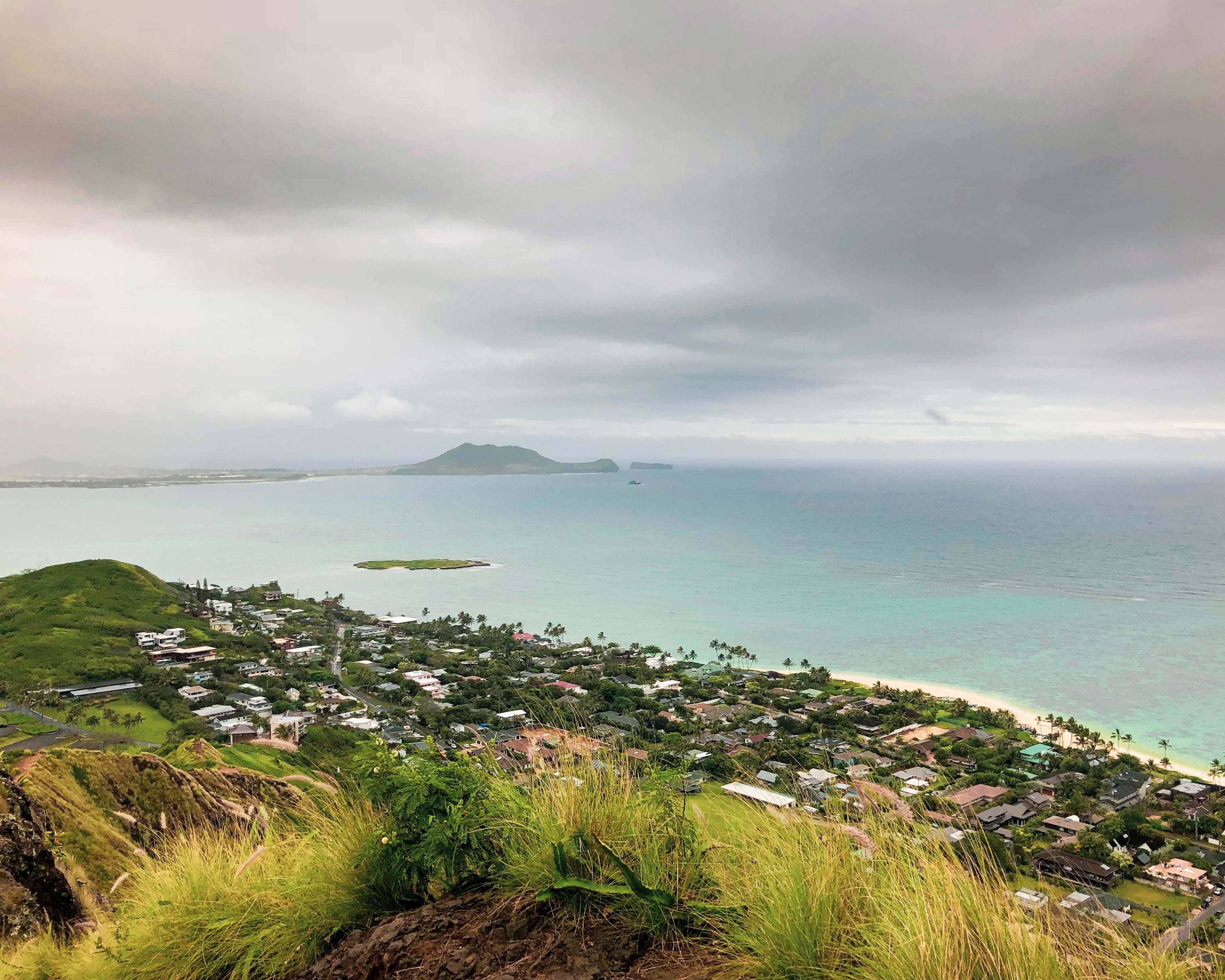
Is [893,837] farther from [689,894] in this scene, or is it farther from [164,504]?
[164,504]

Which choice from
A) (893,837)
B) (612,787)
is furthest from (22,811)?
(893,837)

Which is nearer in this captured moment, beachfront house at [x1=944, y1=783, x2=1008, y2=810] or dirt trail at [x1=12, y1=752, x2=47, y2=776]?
dirt trail at [x1=12, y1=752, x2=47, y2=776]

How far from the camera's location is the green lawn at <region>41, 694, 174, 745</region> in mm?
23578

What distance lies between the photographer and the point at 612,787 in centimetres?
312

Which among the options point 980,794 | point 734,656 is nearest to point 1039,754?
point 980,794

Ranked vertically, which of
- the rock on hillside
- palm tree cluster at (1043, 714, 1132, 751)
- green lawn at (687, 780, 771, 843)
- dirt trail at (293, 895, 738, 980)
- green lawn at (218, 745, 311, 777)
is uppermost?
green lawn at (687, 780, 771, 843)

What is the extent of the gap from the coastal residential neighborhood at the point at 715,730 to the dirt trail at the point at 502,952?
0.63 m

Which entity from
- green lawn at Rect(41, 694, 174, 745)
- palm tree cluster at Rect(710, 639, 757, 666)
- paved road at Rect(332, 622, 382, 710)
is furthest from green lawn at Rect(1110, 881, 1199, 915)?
green lawn at Rect(41, 694, 174, 745)

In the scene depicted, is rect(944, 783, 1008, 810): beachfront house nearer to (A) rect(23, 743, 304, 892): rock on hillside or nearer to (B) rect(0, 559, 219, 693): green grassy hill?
(A) rect(23, 743, 304, 892): rock on hillside

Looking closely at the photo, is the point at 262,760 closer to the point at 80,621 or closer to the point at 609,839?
the point at 609,839

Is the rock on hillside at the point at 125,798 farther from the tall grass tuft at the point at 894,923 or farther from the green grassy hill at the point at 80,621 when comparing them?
the green grassy hill at the point at 80,621

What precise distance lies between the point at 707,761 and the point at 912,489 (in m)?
165

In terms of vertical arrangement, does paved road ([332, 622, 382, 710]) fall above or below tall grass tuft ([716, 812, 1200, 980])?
below

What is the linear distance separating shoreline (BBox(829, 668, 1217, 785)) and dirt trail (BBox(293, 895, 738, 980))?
25219 millimetres
